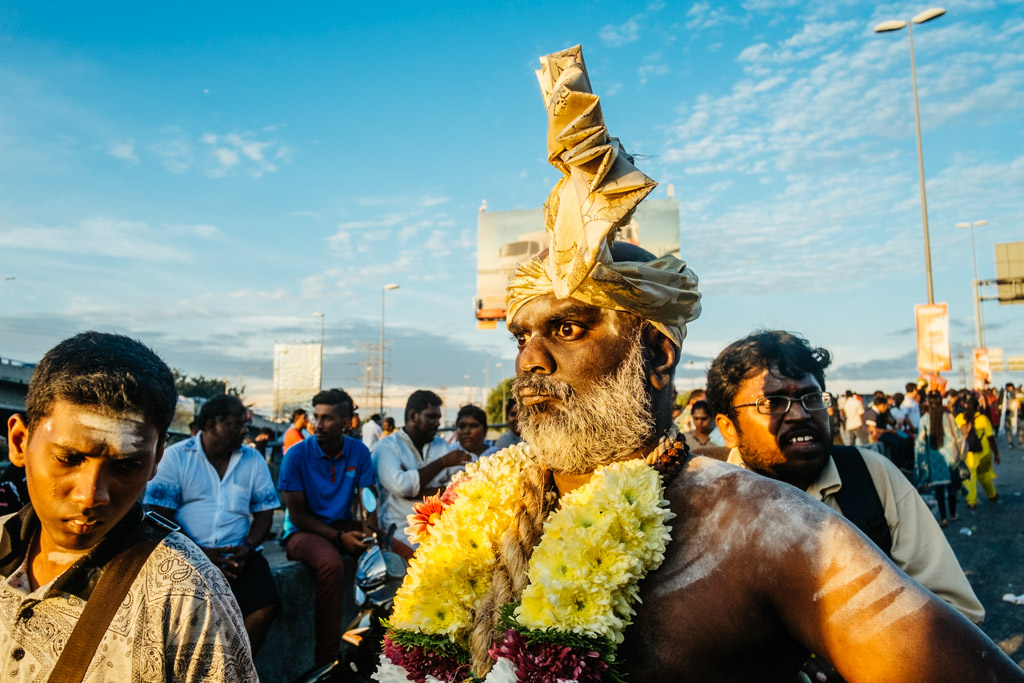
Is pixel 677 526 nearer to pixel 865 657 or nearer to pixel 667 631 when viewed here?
pixel 667 631

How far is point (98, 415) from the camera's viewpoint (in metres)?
2.08

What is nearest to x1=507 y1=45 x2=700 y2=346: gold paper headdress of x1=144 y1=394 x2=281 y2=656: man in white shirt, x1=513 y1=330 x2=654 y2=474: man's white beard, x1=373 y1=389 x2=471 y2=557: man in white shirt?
x1=513 y1=330 x2=654 y2=474: man's white beard

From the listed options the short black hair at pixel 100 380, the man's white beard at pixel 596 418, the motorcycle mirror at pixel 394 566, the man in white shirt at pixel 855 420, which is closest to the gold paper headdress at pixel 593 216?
the man's white beard at pixel 596 418

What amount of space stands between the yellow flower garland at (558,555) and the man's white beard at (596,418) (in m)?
0.07

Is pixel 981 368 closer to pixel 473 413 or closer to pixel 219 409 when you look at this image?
pixel 473 413

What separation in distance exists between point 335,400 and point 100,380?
14.5ft

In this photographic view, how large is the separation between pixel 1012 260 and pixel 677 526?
30.5m

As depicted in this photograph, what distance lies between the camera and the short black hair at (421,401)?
6.96 m

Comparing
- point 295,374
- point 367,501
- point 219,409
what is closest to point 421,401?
point 219,409

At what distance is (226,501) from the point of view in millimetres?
5285

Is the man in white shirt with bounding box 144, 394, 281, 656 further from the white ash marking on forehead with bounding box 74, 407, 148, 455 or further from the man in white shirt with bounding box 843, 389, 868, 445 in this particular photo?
the man in white shirt with bounding box 843, 389, 868, 445

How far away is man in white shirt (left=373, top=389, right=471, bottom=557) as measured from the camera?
641 cm

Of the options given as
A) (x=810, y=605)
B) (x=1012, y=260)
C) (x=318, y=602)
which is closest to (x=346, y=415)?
(x=318, y=602)

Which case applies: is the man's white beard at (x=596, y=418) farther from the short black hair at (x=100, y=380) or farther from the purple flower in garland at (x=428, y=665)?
the short black hair at (x=100, y=380)
